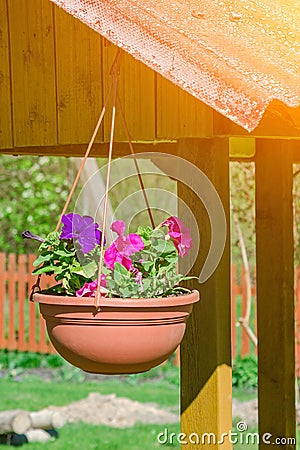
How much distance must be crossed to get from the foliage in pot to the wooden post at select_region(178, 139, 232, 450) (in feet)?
1.41

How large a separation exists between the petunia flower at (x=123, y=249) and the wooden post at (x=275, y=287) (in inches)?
67.9

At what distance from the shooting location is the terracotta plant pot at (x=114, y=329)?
2.53 meters

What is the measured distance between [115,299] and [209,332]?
687 millimetres

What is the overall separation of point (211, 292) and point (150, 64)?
90cm

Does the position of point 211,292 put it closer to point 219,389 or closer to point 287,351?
point 219,389

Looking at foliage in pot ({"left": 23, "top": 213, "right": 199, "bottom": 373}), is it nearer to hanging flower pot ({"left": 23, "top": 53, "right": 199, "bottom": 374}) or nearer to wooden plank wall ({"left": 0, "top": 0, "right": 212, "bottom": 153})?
hanging flower pot ({"left": 23, "top": 53, "right": 199, "bottom": 374})

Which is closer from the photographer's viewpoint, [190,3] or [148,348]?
[148,348]

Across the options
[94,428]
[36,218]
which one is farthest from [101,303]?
[36,218]

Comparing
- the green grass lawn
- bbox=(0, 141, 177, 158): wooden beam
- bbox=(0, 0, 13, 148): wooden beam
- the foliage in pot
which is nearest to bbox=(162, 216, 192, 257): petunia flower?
the foliage in pot

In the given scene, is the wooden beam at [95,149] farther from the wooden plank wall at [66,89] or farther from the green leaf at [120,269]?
the green leaf at [120,269]

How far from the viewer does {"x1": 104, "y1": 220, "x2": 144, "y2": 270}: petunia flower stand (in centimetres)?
261

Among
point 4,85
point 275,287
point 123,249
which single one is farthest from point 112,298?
point 275,287

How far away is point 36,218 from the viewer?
40.5ft

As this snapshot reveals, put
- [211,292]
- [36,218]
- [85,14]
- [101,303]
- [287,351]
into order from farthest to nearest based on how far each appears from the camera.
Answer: [36,218]
[287,351]
[211,292]
[85,14]
[101,303]
